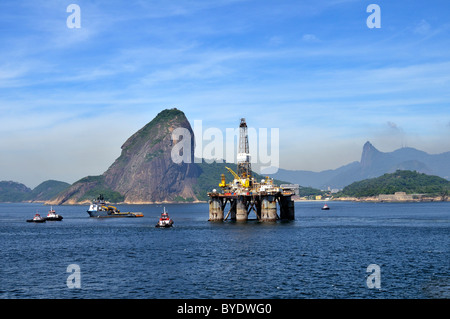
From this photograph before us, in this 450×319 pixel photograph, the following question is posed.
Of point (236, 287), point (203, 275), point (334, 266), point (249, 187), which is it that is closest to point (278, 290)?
point (236, 287)

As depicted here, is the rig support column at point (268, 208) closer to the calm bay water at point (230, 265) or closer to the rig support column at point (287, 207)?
the rig support column at point (287, 207)

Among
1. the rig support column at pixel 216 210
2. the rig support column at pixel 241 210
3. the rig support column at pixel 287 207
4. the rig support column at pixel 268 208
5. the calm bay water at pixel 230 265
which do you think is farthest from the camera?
the rig support column at pixel 287 207

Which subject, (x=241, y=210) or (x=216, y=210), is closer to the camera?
(x=241, y=210)

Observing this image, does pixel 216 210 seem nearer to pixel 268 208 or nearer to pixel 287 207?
pixel 268 208

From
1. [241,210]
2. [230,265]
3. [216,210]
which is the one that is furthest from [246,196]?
[230,265]

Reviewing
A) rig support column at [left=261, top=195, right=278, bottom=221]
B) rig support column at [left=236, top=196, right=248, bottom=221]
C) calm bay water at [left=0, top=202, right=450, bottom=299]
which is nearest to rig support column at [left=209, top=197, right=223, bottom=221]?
rig support column at [left=236, top=196, right=248, bottom=221]

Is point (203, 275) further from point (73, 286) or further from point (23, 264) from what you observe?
point (23, 264)

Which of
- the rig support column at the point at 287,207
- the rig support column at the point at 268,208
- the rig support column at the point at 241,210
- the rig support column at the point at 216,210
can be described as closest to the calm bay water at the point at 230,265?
the rig support column at the point at 268,208
